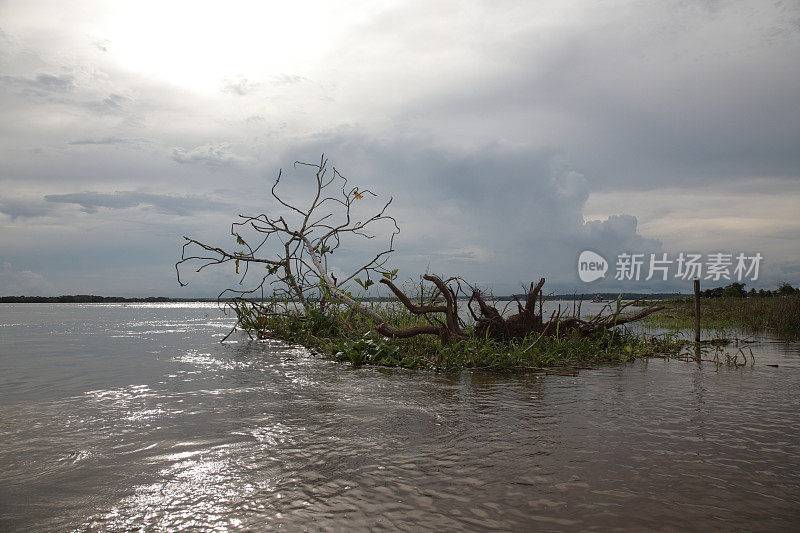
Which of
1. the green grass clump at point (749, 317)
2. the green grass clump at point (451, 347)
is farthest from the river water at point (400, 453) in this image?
the green grass clump at point (749, 317)

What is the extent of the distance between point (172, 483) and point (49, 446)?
125cm

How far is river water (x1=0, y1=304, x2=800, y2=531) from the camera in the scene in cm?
213

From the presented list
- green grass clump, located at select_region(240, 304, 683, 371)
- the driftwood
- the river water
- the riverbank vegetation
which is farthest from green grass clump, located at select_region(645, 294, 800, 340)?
the river water

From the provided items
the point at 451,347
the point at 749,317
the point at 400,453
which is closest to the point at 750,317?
the point at 749,317

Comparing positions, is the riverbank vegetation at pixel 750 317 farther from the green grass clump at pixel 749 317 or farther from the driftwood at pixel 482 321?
the driftwood at pixel 482 321

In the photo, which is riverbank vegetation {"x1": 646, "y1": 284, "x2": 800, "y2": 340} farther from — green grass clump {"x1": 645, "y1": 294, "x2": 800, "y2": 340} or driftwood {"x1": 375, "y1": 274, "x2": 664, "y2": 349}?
driftwood {"x1": 375, "y1": 274, "x2": 664, "y2": 349}

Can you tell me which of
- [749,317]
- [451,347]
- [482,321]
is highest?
[749,317]

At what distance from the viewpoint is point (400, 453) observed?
2871mm

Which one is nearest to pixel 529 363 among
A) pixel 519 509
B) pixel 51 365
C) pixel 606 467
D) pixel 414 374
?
pixel 414 374

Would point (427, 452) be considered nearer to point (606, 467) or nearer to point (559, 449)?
point (559, 449)

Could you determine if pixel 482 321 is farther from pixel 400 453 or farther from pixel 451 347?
pixel 400 453

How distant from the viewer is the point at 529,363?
6.04m

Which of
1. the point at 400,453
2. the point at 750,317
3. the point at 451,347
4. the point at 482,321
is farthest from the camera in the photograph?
the point at 750,317

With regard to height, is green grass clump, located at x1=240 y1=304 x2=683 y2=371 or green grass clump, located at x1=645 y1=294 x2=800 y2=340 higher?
green grass clump, located at x1=645 y1=294 x2=800 y2=340
